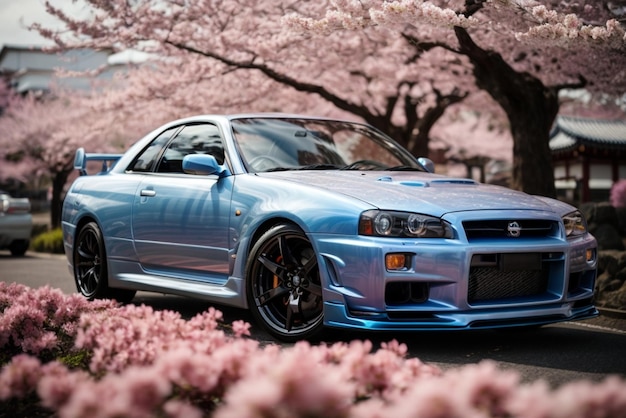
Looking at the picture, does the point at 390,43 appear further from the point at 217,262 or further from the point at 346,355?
the point at 346,355

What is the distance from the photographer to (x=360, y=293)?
4988 millimetres

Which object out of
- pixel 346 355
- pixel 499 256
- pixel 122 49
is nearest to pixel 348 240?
pixel 499 256

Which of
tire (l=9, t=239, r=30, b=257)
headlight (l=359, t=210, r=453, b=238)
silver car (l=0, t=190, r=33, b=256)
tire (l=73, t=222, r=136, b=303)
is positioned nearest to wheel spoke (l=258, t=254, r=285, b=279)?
headlight (l=359, t=210, r=453, b=238)

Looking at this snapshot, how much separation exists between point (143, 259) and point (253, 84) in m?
12.7

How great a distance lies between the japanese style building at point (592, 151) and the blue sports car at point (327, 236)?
A: 103ft

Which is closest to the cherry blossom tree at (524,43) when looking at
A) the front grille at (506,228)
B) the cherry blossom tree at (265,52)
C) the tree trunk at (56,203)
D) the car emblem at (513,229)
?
the cherry blossom tree at (265,52)

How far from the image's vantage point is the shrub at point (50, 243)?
1892 centimetres

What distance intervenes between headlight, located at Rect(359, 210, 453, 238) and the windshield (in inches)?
52.6

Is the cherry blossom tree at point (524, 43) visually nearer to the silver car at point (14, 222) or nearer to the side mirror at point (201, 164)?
the side mirror at point (201, 164)

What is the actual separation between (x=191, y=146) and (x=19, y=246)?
12.0 m

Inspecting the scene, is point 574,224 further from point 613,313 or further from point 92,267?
point 92,267

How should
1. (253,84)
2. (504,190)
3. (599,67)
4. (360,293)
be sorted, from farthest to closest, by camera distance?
1. (253,84)
2. (599,67)
3. (504,190)
4. (360,293)

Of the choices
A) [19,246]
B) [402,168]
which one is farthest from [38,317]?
[19,246]

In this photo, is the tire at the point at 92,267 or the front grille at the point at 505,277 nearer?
the front grille at the point at 505,277
